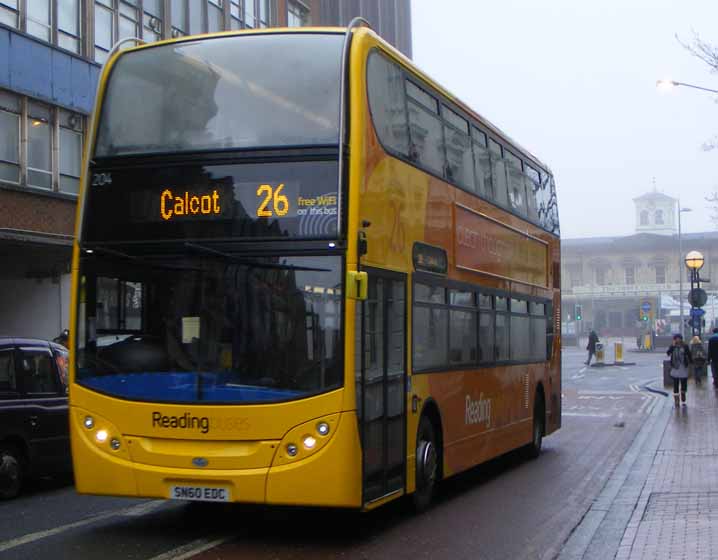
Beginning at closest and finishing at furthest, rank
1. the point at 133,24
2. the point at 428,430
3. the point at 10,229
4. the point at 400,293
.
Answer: the point at 400,293
the point at 428,430
the point at 10,229
the point at 133,24

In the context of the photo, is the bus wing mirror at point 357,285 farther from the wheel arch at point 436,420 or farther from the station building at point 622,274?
the station building at point 622,274

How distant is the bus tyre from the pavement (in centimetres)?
615

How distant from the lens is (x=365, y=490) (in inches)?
368

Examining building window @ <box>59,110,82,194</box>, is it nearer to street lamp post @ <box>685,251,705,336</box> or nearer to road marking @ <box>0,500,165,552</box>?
road marking @ <box>0,500,165,552</box>

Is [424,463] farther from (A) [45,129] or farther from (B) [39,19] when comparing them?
(B) [39,19]

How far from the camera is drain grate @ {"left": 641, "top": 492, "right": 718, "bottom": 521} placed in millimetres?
10836

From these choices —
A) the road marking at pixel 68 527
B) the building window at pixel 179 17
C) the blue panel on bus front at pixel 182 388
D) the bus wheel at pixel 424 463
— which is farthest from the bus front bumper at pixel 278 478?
the building window at pixel 179 17

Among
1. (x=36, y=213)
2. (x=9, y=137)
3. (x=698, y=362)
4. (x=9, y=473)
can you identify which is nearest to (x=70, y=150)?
(x=9, y=137)

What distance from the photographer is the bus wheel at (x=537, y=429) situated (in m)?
17.2

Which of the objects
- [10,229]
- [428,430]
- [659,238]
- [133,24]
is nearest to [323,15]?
[133,24]

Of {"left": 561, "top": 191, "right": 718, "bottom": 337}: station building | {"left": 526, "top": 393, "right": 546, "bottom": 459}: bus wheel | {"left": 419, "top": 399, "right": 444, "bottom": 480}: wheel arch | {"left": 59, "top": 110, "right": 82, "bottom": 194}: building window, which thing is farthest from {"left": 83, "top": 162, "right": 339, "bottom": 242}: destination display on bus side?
{"left": 561, "top": 191, "right": 718, "bottom": 337}: station building

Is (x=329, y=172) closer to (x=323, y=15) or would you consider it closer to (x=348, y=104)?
(x=348, y=104)

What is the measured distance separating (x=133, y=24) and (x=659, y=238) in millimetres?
89676

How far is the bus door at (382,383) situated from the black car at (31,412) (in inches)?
183
